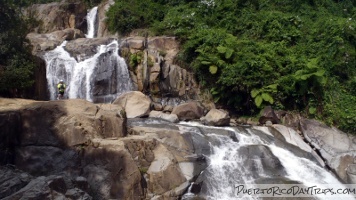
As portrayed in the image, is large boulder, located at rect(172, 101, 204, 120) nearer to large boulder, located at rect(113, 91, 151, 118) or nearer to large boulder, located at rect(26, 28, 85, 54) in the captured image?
large boulder, located at rect(113, 91, 151, 118)

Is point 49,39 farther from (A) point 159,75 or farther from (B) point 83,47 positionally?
(A) point 159,75

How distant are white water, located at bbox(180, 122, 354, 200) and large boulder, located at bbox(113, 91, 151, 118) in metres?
4.18

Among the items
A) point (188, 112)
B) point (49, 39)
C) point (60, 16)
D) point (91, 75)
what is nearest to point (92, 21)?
point (60, 16)

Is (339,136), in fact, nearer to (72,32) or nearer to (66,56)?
(66,56)

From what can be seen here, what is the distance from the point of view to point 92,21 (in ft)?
89.9

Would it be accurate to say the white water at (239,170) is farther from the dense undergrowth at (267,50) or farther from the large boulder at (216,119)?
the dense undergrowth at (267,50)

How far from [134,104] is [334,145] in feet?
29.2

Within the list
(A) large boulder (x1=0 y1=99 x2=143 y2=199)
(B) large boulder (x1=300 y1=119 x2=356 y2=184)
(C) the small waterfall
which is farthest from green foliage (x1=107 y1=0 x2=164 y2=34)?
(A) large boulder (x1=0 y1=99 x2=143 y2=199)

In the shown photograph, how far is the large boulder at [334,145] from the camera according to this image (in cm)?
1226

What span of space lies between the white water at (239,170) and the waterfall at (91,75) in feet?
24.2

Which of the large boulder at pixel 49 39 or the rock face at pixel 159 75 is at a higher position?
the large boulder at pixel 49 39

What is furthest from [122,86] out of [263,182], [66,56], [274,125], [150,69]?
[263,182]

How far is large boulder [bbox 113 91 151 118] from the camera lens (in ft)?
51.4

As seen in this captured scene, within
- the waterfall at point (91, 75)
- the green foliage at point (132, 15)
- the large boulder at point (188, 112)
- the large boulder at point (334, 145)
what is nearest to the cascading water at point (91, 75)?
the waterfall at point (91, 75)
